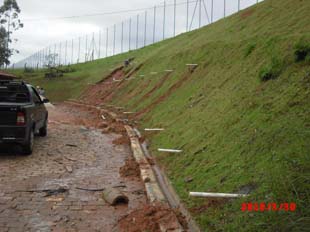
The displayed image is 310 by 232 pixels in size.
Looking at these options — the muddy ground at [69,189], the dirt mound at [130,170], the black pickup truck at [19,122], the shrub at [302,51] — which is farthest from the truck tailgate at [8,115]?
the shrub at [302,51]

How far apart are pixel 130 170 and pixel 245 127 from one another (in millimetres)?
2953

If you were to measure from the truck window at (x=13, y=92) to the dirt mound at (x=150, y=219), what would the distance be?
6.77 metres

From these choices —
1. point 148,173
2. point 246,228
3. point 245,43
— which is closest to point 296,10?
point 245,43

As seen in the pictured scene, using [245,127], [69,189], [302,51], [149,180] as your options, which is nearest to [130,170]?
[149,180]

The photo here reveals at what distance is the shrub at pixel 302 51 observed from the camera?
8164 millimetres

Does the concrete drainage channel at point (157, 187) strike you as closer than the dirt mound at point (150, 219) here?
No

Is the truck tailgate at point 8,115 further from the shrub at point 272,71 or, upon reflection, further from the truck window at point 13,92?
the shrub at point 272,71

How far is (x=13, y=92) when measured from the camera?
40.0 feet

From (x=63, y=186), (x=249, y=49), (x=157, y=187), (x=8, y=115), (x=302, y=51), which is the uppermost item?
(x=302, y=51)

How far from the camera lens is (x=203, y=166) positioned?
23.3 feet

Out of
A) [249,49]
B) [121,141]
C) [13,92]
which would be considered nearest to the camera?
[249,49]

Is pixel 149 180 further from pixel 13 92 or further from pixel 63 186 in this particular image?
pixel 13 92

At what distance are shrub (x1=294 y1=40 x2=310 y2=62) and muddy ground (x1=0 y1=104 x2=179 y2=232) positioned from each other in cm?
425

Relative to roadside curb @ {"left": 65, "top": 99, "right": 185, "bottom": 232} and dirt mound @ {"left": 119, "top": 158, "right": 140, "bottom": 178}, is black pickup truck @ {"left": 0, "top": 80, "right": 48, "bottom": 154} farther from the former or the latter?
roadside curb @ {"left": 65, "top": 99, "right": 185, "bottom": 232}
